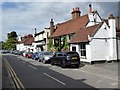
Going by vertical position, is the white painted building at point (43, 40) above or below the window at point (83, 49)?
above

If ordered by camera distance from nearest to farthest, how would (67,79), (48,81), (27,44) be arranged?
(48,81) < (67,79) < (27,44)

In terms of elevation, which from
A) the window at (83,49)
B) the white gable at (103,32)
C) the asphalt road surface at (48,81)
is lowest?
the asphalt road surface at (48,81)

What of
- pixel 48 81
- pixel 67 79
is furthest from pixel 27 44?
pixel 48 81

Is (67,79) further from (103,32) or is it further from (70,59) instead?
(103,32)

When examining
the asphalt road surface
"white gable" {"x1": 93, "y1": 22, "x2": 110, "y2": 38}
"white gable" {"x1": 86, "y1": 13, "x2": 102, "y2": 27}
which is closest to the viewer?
the asphalt road surface

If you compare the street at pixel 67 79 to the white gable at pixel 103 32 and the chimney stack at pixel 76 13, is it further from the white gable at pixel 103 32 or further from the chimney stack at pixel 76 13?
the chimney stack at pixel 76 13

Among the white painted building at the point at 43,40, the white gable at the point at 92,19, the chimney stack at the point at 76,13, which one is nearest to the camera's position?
the white gable at the point at 92,19

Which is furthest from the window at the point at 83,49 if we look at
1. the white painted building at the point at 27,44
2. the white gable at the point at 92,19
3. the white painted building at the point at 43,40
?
the white painted building at the point at 27,44

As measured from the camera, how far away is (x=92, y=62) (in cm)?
3177

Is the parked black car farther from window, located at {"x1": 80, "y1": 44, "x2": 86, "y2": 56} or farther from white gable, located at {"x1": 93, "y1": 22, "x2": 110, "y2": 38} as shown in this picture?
window, located at {"x1": 80, "y1": 44, "x2": 86, "y2": 56}

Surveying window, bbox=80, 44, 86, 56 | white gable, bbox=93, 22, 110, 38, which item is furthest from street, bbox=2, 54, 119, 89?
window, bbox=80, 44, 86, 56

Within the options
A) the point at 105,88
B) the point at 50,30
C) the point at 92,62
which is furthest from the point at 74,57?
the point at 50,30

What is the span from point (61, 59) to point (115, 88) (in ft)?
53.1

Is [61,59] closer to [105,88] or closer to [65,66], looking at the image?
[65,66]
